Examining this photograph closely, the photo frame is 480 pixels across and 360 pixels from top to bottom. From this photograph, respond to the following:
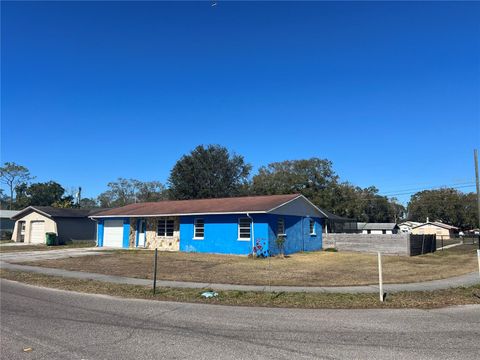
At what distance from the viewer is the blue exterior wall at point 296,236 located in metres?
25.1

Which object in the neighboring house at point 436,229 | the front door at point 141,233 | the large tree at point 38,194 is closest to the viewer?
the front door at point 141,233

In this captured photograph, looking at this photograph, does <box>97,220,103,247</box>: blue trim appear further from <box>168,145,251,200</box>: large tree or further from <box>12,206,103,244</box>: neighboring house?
<box>168,145,251,200</box>: large tree

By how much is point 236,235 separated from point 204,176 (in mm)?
35737

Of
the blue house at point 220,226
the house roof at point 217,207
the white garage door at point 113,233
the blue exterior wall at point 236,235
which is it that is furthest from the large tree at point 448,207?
the white garage door at point 113,233

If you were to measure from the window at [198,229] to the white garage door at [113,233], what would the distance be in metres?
7.74

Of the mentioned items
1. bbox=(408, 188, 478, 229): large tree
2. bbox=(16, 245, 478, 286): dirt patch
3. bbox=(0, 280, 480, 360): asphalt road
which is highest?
bbox=(408, 188, 478, 229): large tree

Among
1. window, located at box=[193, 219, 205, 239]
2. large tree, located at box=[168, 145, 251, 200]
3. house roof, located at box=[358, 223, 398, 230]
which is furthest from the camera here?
house roof, located at box=[358, 223, 398, 230]

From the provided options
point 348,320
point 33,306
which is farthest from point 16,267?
point 348,320

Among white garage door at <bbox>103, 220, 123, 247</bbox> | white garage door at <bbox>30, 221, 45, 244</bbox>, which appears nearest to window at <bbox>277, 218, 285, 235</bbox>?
white garage door at <bbox>103, 220, 123, 247</bbox>

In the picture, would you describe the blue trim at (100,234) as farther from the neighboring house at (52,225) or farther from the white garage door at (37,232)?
the white garage door at (37,232)

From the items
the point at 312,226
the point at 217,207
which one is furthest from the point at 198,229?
the point at 312,226

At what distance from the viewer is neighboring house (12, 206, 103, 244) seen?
37.1 metres

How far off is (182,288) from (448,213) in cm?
10318

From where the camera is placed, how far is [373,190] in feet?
319
